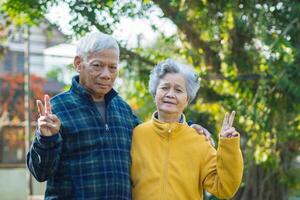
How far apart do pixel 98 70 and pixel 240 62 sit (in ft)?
13.2

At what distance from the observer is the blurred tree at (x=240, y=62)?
527 cm

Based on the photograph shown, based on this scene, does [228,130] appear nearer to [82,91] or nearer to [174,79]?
[174,79]

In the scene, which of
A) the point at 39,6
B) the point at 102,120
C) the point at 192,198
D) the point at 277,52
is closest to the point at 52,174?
the point at 102,120

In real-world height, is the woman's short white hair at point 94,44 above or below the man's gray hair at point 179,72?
above

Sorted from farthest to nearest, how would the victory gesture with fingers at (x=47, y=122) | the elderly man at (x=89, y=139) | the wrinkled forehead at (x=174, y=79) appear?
the wrinkled forehead at (x=174, y=79)
the elderly man at (x=89, y=139)
the victory gesture with fingers at (x=47, y=122)

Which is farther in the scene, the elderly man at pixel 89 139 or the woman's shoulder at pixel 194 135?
the woman's shoulder at pixel 194 135

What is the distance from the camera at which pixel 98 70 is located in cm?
256

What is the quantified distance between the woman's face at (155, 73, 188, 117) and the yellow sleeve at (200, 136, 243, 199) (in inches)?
9.5

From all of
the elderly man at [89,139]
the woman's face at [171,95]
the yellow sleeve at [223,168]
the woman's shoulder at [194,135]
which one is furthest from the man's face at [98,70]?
the yellow sleeve at [223,168]

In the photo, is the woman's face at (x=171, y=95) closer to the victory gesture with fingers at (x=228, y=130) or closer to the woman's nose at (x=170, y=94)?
the woman's nose at (x=170, y=94)

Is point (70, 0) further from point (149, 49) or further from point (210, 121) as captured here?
point (210, 121)

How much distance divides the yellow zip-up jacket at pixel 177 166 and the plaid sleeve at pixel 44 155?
397 millimetres

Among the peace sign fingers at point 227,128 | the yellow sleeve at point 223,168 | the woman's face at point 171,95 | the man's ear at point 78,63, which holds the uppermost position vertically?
the man's ear at point 78,63

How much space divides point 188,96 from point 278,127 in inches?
139
